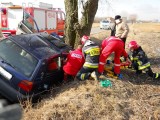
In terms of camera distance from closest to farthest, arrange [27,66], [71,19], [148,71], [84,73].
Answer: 1. [27,66]
2. [84,73]
3. [148,71]
4. [71,19]

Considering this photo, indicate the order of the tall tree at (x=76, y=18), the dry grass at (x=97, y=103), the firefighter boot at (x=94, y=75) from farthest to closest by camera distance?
the tall tree at (x=76, y=18) < the firefighter boot at (x=94, y=75) < the dry grass at (x=97, y=103)

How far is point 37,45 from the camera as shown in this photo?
21.3ft

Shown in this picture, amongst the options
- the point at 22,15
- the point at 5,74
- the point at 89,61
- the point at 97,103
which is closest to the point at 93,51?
the point at 89,61

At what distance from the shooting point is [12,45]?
616cm

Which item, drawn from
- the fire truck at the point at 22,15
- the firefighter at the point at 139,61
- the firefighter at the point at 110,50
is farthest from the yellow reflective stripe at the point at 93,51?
the fire truck at the point at 22,15

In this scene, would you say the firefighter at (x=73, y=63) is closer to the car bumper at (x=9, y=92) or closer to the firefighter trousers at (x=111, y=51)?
the firefighter trousers at (x=111, y=51)

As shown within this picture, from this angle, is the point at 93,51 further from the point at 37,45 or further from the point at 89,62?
the point at 37,45

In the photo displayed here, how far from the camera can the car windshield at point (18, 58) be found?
5.77 meters

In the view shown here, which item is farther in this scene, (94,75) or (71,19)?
(71,19)

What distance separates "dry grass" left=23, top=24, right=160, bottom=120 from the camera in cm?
517

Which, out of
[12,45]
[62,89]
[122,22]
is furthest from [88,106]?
[122,22]

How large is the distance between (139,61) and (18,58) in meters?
3.64

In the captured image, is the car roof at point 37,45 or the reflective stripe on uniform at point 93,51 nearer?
the car roof at point 37,45

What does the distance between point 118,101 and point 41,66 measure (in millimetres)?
1772
